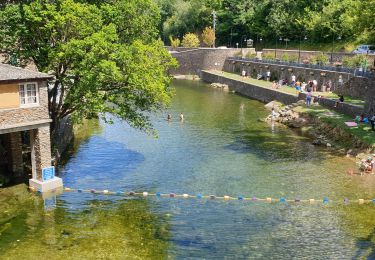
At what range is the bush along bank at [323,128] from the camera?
143 feet

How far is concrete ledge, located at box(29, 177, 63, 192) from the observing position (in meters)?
32.4

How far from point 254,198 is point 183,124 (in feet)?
87.1

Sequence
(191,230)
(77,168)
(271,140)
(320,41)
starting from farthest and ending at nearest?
(320,41), (271,140), (77,168), (191,230)

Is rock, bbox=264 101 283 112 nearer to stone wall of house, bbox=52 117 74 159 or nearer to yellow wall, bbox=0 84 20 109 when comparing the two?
stone wall of house, bbox=52 117 74 159

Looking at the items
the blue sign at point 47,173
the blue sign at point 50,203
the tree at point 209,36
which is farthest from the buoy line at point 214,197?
the tree at point 209,36

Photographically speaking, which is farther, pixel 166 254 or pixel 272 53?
pixel 272 53

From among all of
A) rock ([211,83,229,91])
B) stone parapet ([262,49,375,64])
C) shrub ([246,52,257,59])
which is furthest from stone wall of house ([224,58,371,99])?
stone parapet ([262,49,375,64])

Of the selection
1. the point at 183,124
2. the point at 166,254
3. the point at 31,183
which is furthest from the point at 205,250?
the point at 183,124

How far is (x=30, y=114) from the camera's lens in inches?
1239

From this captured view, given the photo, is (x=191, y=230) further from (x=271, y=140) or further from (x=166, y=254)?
(x=271, y=140)

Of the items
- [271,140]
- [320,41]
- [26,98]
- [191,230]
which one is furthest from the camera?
[320,41]

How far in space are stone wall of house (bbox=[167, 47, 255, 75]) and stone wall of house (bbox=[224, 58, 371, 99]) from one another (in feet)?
16.6

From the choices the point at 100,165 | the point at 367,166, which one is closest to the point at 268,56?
the point at 367,166

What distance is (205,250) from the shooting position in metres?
24.5
